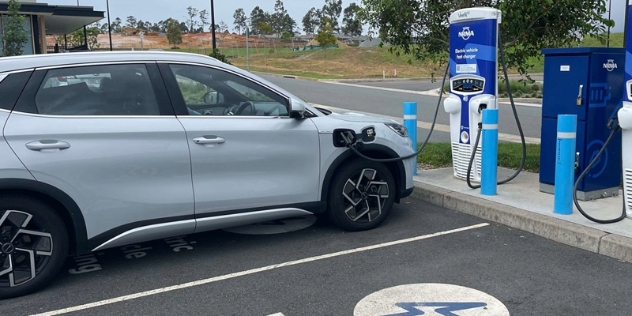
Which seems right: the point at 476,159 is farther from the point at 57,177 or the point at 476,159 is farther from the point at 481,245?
the point at 57,177

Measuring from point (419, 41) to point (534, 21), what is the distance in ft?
6.00

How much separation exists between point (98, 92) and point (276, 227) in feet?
7.42

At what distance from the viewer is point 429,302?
405 cm

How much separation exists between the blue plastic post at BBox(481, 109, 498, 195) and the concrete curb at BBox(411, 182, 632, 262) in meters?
0.22

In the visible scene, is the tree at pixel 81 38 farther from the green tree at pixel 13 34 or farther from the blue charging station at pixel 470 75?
the blue charging station at pixel 470 75

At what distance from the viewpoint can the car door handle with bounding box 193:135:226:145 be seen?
4.69 meters

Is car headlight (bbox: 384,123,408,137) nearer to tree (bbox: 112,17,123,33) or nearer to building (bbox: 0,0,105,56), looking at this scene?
building (bbox: 0,0,105,56)

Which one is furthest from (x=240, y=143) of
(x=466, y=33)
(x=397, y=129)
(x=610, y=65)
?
(x=610, y=65)

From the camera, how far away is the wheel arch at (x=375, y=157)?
5414 millimetres

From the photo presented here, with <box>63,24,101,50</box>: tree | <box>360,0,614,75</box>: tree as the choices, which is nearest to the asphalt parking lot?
<box>360,0,614,75</box>: tree

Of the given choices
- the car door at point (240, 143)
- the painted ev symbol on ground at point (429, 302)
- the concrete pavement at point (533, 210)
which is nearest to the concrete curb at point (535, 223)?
the concrete pavement at point (533, 210)

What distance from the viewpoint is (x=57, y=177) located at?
418cm

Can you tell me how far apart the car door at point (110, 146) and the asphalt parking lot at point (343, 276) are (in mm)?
435

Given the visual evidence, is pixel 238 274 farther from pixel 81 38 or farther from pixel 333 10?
pixel 333 10
